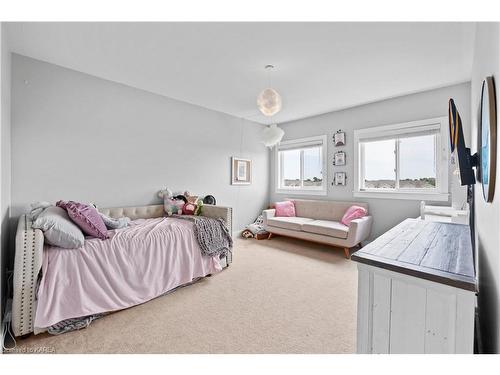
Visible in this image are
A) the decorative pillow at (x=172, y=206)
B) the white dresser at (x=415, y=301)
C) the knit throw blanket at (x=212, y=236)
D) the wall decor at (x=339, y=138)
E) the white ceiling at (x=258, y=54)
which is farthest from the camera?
the wall decor at (x=339, y=138)

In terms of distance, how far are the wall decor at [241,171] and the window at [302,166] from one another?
804mm

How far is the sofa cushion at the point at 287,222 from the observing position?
4091 mm

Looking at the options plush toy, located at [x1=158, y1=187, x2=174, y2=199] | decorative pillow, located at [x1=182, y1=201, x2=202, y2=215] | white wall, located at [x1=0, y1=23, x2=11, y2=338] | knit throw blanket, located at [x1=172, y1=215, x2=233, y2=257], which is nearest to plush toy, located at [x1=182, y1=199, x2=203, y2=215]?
decorative pillow, located at [x1=182, y1=201, x2=202, y2=215]

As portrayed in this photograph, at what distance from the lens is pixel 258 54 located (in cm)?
239

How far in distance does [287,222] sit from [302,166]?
1509mm

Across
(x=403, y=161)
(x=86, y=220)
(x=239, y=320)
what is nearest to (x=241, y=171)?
(x=403, y=161)

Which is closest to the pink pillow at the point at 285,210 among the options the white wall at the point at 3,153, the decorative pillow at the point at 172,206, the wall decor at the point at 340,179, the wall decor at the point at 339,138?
the wall decor at the point at 340,179

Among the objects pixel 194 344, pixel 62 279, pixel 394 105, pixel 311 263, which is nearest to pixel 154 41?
pixel 62 279

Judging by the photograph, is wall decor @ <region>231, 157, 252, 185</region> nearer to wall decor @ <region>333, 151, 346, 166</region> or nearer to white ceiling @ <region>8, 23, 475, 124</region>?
white ceiling @ <region>8, 23, 475, 124</region>

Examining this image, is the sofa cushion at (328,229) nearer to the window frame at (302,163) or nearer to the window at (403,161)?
the window at (403,161)

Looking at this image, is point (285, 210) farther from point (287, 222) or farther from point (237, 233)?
point (237, 233)

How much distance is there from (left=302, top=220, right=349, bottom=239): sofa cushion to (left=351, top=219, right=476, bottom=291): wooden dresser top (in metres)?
1.83
